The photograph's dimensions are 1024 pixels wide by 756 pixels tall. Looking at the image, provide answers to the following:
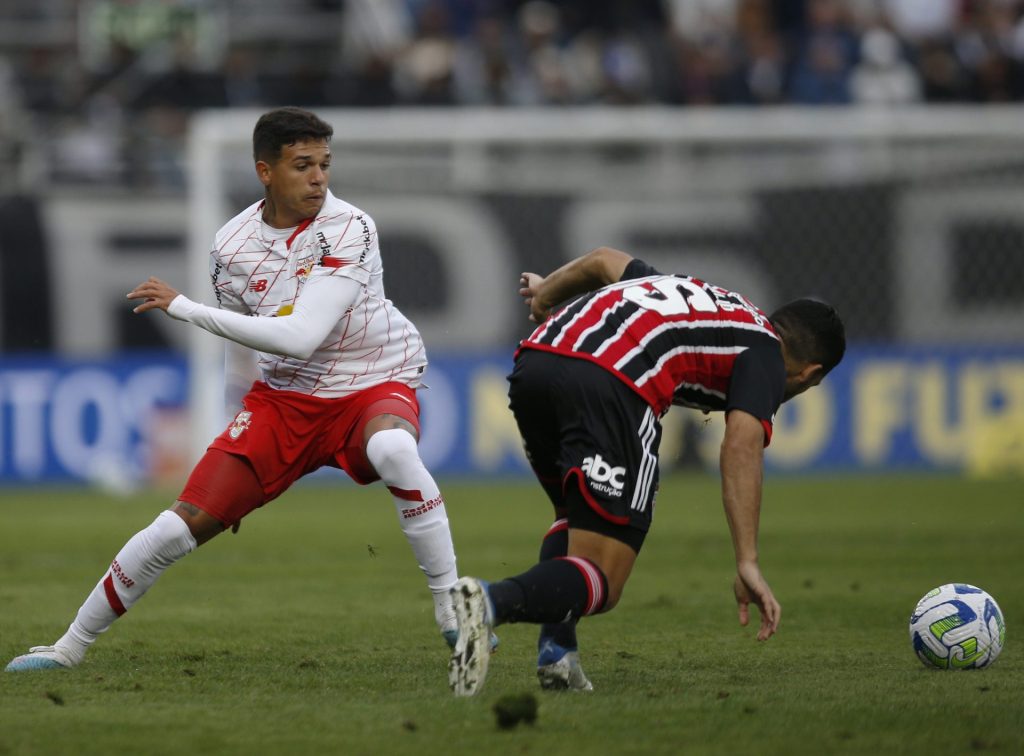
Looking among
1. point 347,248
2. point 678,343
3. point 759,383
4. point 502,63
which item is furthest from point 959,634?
point 502,63

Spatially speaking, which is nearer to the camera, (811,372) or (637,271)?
(811,372)

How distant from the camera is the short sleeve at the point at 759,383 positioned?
531 centimetres

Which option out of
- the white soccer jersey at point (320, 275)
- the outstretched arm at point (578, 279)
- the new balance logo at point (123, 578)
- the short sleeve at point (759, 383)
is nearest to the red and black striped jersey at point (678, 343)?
the short sleeve at point (759, 383)

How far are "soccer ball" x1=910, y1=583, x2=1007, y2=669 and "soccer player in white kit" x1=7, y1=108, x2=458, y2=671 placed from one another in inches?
68.3

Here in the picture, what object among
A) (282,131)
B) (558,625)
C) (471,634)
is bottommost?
(558,625)

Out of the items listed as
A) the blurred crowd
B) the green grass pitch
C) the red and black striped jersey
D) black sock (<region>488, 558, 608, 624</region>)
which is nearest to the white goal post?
the blurred crowd

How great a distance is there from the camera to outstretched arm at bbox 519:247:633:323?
A: 241 inches

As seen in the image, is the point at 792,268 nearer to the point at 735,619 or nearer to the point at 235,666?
the point at 735,619

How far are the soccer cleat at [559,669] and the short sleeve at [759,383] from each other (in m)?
1.00

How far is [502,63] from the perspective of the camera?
62.0 feet

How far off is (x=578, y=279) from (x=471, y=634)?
1.62 metres

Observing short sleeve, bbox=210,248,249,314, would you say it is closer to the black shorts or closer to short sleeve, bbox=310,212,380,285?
short sleeve, bbox=310,212,380,285

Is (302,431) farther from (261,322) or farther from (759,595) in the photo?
(759,595)

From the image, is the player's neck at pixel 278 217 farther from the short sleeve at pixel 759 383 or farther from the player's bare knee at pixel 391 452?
the short sleeve at pixel 759 383
